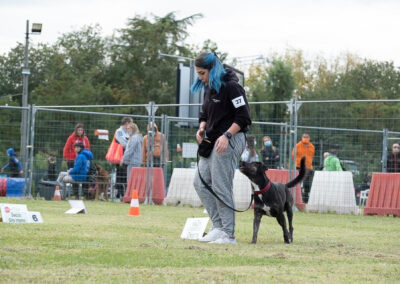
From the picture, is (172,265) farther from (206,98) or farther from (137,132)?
(137,132)

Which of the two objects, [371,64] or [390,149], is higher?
[371,64]

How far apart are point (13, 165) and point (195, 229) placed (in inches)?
448

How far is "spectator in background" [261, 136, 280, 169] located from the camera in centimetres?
1677

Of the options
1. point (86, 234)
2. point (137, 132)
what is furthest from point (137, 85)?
point (86, 234)

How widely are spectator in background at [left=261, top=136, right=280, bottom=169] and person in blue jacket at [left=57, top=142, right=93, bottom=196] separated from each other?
4011mm

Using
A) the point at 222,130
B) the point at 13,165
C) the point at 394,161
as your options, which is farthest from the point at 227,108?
Result: the point at 13,165

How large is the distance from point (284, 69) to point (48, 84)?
1627 centimetres

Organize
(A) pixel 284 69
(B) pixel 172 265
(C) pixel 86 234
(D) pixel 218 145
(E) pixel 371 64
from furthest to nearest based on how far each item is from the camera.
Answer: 1. (E) pixel 371 64
2. (A) pixel 284 69
3. (C) pixel 86 234
4. (D) pixel 218 145
5. (B) pixel 172 265

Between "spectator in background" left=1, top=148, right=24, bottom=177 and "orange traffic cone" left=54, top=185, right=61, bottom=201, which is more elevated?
"spectator in background" left=1, top=148, right=24, bottom=177

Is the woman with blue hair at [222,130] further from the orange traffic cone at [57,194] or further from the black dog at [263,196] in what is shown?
the orange traffic cone at [57,194]

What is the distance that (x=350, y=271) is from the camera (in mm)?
5500

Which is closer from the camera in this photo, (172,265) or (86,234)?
(172,265)

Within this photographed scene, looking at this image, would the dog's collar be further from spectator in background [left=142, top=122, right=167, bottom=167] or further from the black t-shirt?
spectator in background [left=142, top=122, right=167, bottom=167]

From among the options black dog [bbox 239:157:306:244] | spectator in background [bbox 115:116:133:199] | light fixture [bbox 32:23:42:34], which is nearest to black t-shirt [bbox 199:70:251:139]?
black dog [bbox 239:157:306:244]
